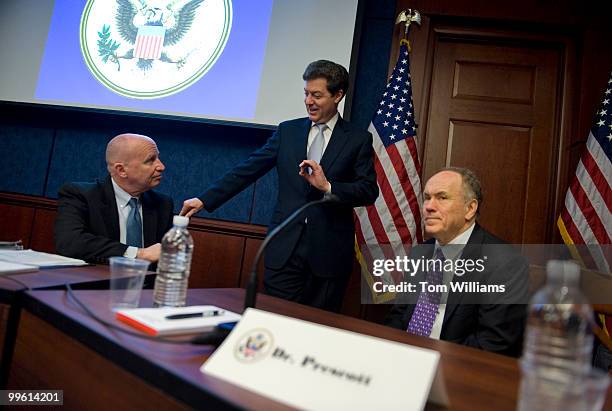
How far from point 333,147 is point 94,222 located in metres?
1.08

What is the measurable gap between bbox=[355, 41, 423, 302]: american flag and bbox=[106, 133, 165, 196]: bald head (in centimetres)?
129

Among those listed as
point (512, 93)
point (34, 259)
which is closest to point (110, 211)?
point (34, 259)

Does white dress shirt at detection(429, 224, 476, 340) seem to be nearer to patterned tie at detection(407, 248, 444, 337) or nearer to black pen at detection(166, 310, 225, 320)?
patterned tie at detection(407, 248, 444, 337)

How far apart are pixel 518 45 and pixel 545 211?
3.61ft

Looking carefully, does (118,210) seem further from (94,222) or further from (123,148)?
(123,148)

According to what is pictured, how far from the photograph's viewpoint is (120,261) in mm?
1059

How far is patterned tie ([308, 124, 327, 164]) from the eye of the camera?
2.30 m

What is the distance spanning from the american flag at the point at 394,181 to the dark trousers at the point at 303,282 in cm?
79

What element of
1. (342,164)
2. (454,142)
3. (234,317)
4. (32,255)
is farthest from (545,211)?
(32,255)

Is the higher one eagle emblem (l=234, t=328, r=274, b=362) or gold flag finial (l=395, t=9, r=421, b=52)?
gold flag finial (l=395, t=9, r=421, b=52)

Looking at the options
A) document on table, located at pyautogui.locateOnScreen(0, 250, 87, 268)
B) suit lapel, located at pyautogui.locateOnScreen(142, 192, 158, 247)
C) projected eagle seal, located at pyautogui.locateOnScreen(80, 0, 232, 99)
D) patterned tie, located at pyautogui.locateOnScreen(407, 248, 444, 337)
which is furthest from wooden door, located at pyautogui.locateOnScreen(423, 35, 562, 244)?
document on table, located at pyautogui.locateOnScreen(0, 250, 87, 268)

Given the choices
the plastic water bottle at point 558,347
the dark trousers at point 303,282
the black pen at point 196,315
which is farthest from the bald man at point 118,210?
the plastic water bottle at point 558,347

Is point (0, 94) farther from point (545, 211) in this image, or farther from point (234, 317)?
point (545, 211)

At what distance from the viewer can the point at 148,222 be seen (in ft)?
7.02
